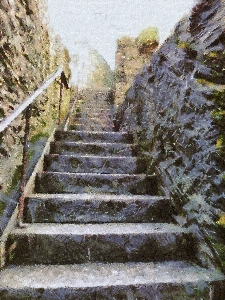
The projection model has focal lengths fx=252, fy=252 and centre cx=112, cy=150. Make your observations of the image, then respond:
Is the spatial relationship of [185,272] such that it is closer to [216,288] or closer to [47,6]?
[216,288]

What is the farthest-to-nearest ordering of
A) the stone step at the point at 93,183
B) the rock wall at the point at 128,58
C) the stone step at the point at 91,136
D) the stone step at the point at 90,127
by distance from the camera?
the rock wall at the point at 128,58 → the stone step at the point at 90,127 → the stone step at the point at 91,136 → the stone step at the point at 93,183

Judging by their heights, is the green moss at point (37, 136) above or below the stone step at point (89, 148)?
above

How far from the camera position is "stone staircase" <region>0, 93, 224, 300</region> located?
1.67m

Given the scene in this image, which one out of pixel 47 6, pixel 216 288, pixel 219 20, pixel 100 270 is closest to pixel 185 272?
pixel 216 288

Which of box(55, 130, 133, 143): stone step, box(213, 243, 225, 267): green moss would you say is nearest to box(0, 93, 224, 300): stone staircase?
box(213, 243, 225, 267): green moss

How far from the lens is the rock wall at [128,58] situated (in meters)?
7.51

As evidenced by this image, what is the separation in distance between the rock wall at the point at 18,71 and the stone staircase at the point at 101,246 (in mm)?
322

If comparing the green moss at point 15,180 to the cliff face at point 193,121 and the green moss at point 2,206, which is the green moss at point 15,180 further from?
the cliff face at point 193,121

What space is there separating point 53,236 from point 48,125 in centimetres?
201

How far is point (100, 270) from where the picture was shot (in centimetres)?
183

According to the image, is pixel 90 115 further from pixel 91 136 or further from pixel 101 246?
pixel 101 246

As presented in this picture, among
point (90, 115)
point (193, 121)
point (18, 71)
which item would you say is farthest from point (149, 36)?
point (193, 121)

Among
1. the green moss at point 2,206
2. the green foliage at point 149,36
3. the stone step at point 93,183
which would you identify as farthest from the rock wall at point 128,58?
the green moss at point 2,206

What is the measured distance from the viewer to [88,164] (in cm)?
302
